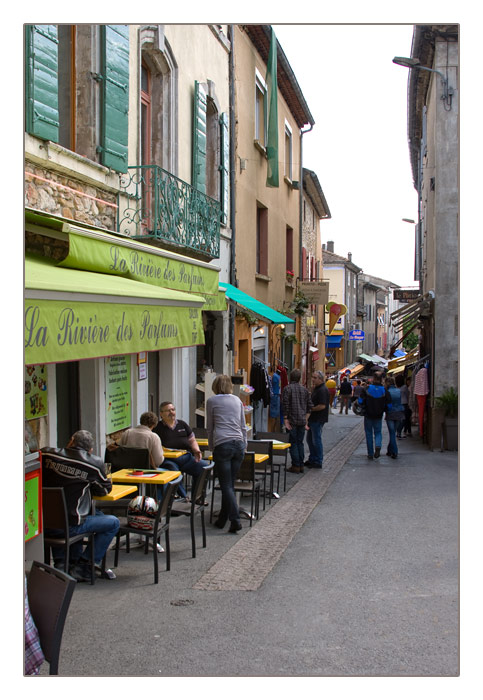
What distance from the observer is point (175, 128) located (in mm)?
10781

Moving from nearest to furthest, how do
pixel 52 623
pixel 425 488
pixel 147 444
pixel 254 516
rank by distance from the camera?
pixel 52 623, pixel 147 444, pixel 254 516, pixel 425 488

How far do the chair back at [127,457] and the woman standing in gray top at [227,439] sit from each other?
0.76 metres

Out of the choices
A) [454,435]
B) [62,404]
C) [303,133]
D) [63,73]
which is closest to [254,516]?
[62,404]

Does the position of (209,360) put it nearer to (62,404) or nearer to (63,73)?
(62,404)

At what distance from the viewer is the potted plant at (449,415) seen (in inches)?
538

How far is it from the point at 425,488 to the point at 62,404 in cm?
512

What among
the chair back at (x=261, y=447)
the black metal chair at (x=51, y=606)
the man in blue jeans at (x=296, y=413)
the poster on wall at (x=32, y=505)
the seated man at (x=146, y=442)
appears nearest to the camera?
the black metal chair at (x=51, y=606)

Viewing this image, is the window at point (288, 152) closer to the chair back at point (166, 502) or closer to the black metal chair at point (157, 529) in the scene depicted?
the chair back at point (166, 502)

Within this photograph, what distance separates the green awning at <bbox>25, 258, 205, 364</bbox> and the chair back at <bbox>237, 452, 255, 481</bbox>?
1653 millimetres

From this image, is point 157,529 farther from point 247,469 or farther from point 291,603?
point 247,469

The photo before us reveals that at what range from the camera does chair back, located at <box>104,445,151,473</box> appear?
7582mm

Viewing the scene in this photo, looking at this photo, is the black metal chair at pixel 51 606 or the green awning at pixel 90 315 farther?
the green awning at pixel 90 315

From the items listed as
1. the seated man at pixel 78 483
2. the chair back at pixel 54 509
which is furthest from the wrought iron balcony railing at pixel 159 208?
the chair back at pixel 54 509

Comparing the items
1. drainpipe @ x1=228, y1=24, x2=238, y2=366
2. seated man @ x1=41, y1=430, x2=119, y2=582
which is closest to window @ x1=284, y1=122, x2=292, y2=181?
drainpipe @ x1=228, y1=24, x2=238, y2=366
